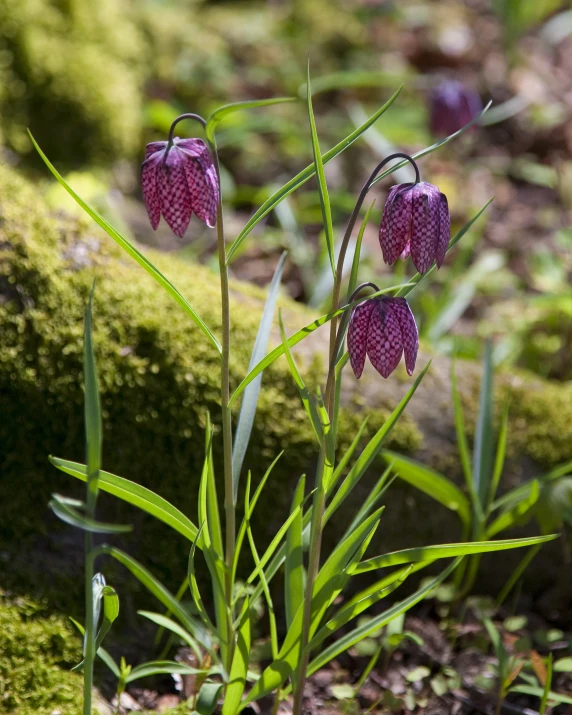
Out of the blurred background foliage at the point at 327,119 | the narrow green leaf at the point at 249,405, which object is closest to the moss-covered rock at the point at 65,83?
the blurred background foliage at the point at 327,119

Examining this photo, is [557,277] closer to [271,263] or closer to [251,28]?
[271,263]

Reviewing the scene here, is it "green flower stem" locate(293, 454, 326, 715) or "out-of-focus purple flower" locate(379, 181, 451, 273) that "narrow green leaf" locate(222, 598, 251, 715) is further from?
"out-of-focus purple flower" locate(379, 181, 451, 273)

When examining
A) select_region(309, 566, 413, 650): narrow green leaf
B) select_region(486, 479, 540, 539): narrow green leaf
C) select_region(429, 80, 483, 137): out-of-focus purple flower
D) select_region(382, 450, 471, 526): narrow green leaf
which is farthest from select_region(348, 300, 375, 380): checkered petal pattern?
select_region(429, 80, 483, 137): out-of-focus purple flower

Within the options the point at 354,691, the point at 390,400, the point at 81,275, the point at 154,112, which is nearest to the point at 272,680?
the point at 354,691

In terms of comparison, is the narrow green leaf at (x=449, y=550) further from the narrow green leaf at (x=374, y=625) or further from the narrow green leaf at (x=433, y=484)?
the narrow green leaf at (x=433, y=484)

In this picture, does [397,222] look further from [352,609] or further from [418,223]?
[352,609]
